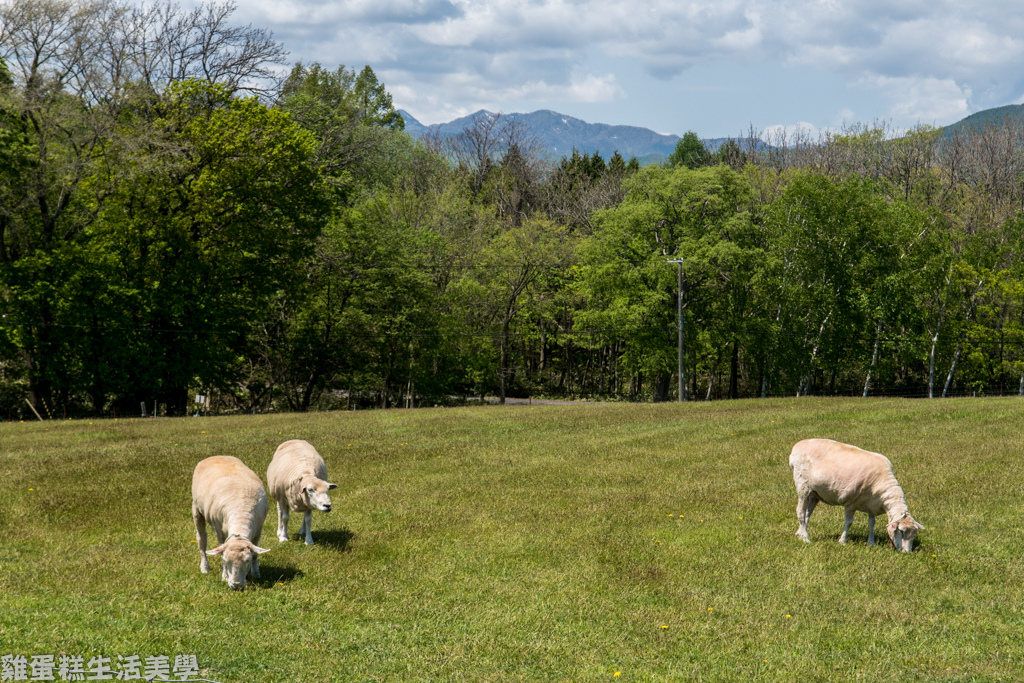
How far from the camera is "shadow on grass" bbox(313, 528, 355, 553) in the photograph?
13.7 meters

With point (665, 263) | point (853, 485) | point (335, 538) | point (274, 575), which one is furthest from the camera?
point (665, 263)

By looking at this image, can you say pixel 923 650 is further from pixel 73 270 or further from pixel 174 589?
pixel 73 270

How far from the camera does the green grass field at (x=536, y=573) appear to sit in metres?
9.16

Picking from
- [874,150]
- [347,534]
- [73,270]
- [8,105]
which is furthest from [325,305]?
[874,150]

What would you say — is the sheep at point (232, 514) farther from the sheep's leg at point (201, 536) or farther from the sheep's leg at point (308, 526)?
the sheep's leg at point (308, 526)

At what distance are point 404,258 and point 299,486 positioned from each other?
4467 cm

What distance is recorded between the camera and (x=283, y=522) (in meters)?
14.0

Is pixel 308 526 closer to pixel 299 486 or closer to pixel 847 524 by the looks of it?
pixel 299 486

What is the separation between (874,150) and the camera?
3538 inches

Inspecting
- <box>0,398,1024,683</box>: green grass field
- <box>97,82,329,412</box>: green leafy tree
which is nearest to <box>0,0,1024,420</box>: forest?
<box>97,82,329,412</box>: green leafy tree

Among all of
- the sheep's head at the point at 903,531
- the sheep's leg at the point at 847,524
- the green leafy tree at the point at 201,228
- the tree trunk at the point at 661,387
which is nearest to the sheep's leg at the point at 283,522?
the sheep's leg at the point at 847,524

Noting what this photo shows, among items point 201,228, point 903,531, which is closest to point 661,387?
point 201,228

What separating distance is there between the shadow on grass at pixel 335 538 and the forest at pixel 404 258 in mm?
31973

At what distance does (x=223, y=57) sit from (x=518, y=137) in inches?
1897
